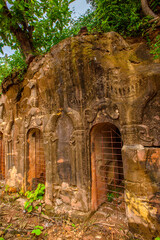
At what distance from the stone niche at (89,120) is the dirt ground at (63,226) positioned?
0.25 m

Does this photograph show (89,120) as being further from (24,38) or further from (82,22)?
(82,22)

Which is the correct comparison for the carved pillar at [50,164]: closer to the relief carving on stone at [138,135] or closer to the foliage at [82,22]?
the relief carving on stone at [138,135]

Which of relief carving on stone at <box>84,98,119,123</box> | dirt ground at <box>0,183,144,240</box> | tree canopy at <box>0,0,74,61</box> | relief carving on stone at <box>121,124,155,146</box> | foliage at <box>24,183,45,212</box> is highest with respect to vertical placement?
tree canopy at <box>0,0,74,61</box>

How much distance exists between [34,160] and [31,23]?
5.44 m

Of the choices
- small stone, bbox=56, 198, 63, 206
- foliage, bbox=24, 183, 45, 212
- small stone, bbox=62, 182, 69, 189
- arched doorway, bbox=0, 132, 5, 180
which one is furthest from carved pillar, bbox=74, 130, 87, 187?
arched doorway, bbox=0, 132, 5, 180

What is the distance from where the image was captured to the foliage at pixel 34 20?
5.09 m

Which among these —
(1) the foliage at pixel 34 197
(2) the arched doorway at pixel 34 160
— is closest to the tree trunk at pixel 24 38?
(2) the arched doorway at pixel 34 160

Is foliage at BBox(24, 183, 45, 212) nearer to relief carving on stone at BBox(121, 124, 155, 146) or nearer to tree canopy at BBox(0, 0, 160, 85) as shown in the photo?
relief carving on stone at BBox(121, 124, 155, 146)

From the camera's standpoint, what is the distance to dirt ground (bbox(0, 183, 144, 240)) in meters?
3.25

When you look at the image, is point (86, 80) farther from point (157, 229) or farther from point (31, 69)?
point (157, 229)

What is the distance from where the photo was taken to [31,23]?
552 cm

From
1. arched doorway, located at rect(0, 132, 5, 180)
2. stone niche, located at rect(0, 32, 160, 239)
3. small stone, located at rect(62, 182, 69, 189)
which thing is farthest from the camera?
arched doorway, located at rect(0, 132, 5, 180)

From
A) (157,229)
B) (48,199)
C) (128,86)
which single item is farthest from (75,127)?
(157,229)

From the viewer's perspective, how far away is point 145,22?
4.21 meters
